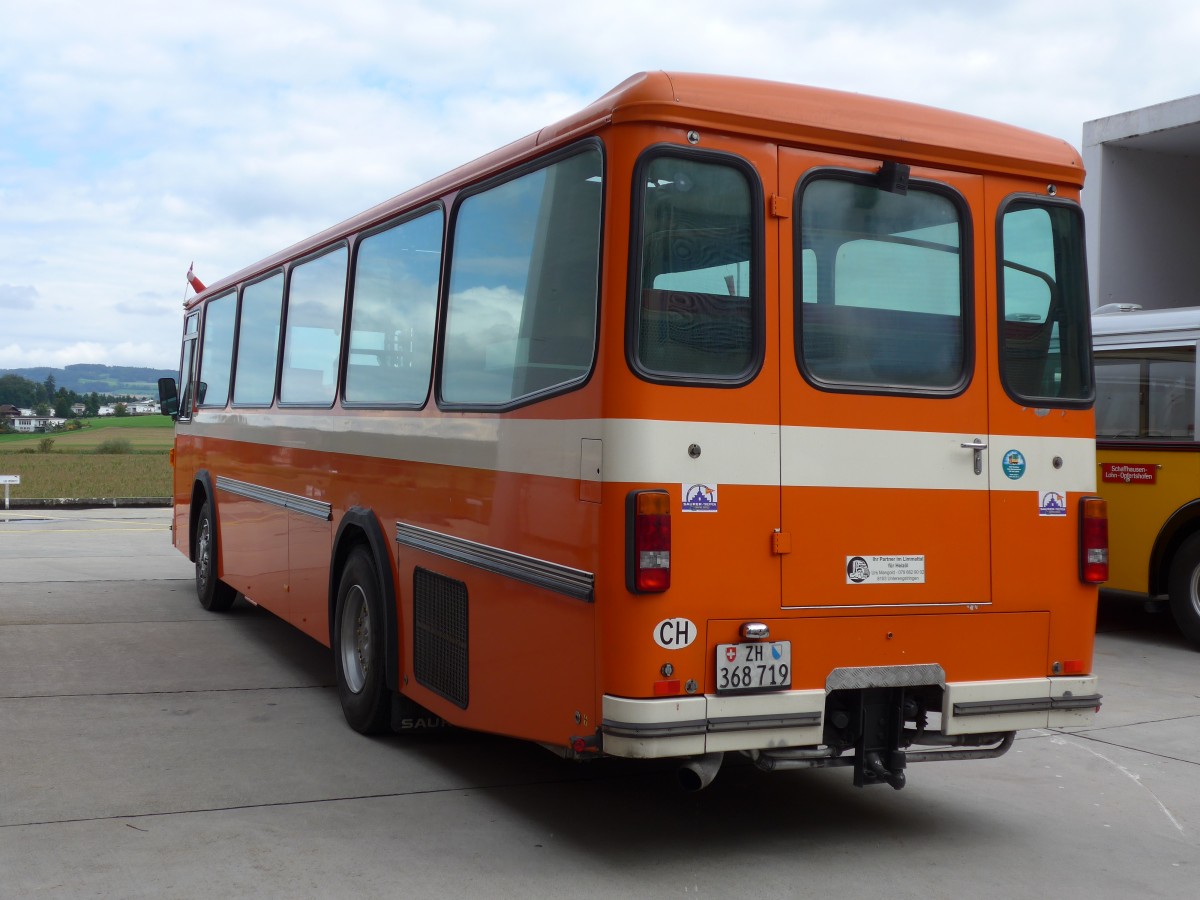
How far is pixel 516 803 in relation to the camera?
5.92 m

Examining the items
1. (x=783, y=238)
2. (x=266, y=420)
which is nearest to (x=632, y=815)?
(x=783, y=238)

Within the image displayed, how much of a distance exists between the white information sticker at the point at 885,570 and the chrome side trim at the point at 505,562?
1.06m

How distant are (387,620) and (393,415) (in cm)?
106

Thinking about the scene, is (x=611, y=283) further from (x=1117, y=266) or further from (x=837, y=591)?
(x=1117, y=266)

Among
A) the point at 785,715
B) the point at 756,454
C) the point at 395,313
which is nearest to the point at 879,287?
the point at 756,454

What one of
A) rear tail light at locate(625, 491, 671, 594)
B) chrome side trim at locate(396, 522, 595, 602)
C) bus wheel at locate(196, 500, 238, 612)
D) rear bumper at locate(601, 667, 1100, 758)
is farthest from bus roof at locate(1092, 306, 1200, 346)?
bus wheel at locate(196, 500, 238, 612)

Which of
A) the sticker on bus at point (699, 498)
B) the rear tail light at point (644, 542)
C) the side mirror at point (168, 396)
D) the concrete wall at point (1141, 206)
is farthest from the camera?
the concrete wall at point (1141, 206)

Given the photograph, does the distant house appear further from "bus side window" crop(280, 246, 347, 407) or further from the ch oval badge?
the ch oval badge

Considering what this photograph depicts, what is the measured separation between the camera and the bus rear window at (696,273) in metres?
4.84

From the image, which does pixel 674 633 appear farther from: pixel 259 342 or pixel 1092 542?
pixel 259 342

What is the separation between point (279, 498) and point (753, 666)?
A: 5101 mm

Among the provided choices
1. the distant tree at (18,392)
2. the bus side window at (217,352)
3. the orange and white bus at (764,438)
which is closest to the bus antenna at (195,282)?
the bus side window at (217,352)

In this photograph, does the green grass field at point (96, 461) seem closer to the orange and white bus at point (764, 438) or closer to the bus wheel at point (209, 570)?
the bus wheel at point (209, 570)

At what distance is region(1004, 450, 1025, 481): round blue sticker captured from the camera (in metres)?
5.44
